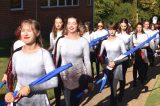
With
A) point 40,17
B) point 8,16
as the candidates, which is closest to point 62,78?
point 8,16

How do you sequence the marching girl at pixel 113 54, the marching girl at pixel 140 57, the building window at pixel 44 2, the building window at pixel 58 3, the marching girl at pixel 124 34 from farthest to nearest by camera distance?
the building window at pixel 58 3, the building window at pixel 44 2, the marching girl at pixel 140 57, the marching girl at pixel 124 34, the marching girl at pixel 113 54

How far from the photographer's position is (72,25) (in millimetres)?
6648

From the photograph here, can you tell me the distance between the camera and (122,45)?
897cm

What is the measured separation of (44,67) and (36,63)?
105 millimetres

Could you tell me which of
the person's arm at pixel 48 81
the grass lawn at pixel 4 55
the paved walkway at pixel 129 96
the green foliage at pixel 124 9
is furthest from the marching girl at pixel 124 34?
the green foliage at pixel 124 9

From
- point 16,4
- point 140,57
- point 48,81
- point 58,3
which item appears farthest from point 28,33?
A: point 58,3

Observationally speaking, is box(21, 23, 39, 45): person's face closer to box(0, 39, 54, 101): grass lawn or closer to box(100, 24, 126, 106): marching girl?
box(100, 24, 126, 106): marching girl

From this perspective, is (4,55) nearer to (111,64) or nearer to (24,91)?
(111,64)

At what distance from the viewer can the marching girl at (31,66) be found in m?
4.69

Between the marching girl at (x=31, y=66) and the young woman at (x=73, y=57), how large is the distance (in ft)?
5.90

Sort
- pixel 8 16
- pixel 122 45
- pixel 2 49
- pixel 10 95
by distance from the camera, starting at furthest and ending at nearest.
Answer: pixel 8 16, pixel 2 49, pixel 122 45, pixel 10 95

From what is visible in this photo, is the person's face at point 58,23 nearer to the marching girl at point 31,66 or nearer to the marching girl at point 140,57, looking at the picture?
the marching girl at point 140,57

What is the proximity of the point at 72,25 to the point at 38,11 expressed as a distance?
2018 cm

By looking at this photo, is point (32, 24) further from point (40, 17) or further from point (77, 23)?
point (40, 17)
